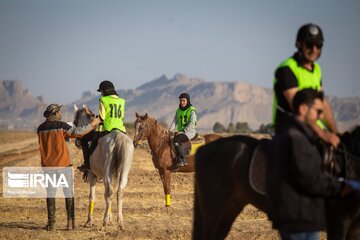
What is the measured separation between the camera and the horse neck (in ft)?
60.7

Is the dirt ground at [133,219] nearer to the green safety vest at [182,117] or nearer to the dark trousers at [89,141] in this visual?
the dark trousers at [89,141]

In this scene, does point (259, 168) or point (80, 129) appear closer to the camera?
point (259, 168)

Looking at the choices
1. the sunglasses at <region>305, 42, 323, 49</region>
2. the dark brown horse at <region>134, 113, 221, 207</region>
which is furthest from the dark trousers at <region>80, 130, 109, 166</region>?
the sunglasses at <region>305, 42, 323, 49</region>

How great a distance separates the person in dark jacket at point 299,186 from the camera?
19.7ft

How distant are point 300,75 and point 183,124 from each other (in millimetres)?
11466

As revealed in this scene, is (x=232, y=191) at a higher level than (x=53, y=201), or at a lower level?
higher

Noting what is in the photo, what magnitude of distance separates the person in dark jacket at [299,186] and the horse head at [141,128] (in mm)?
12175

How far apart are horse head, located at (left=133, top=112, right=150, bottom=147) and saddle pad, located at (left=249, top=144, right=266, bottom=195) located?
11.0 metres

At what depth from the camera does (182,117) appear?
1855 cm

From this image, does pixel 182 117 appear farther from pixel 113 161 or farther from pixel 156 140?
pixel 113 161

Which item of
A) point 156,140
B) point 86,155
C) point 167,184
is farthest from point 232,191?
point 156,140

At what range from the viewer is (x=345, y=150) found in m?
7.52

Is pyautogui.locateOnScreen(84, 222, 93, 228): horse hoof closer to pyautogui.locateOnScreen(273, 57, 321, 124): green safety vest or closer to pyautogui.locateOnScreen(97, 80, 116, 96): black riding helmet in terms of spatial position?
pyautogui.locateOnScreen(97, 80, 116, 96): black riding helmet

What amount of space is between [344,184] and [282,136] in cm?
73
